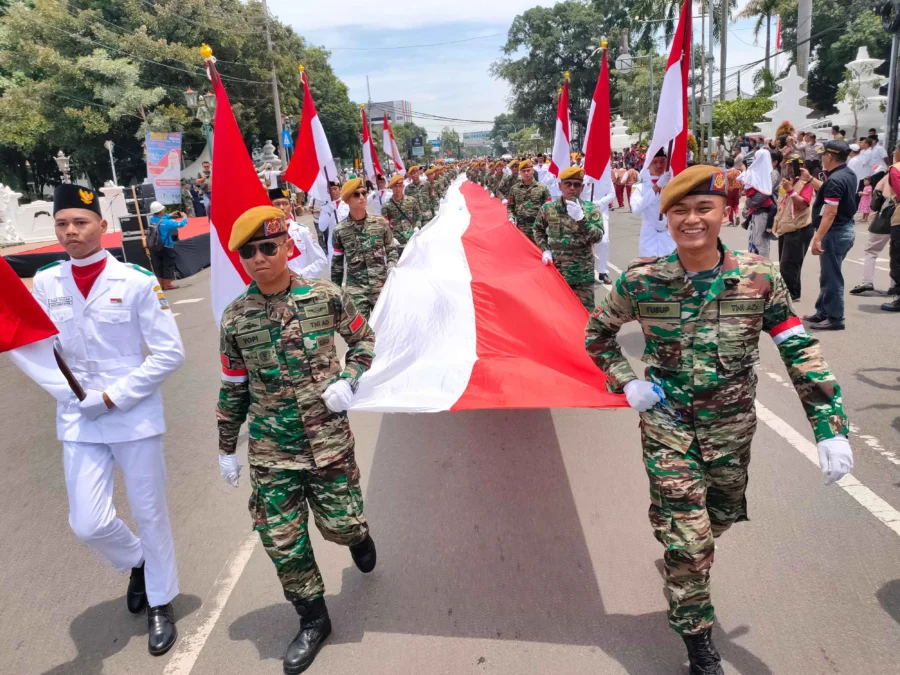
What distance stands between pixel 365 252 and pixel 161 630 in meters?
4.23

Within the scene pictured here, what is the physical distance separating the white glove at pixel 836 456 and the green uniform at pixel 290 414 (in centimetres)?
193

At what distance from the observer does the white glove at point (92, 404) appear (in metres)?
2.94

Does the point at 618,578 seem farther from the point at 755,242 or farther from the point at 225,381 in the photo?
the point at 755,242

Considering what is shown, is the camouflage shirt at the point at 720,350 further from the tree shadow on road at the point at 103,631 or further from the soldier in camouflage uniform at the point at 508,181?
the soldier in camouflage uniform at the point at 508,181

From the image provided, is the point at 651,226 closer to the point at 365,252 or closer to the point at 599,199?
the point at 599,199

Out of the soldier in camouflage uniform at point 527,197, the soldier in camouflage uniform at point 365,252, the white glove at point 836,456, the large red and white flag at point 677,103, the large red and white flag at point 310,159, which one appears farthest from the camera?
the soldier in camouflage uniform at point 527,197

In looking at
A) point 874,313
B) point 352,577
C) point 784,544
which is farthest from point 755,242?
point 352,577

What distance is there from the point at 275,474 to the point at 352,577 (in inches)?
35.7

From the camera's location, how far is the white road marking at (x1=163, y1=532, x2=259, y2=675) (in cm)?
295

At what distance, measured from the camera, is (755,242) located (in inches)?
349

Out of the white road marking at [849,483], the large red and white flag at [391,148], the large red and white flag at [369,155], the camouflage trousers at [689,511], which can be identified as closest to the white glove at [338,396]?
the camouflage trousers at [689,511]

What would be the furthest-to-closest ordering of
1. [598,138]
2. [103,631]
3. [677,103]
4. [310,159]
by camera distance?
1. [310,159]
2. [598,138]
3. [677,103]
4. [103,631]

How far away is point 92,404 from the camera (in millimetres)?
2939

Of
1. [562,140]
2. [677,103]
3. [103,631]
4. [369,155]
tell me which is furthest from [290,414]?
[369,155]
